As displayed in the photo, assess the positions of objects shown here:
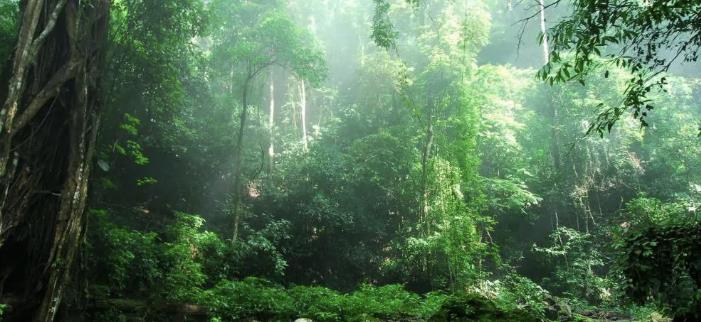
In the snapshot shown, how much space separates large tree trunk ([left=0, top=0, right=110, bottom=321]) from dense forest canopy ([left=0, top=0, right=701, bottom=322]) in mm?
25

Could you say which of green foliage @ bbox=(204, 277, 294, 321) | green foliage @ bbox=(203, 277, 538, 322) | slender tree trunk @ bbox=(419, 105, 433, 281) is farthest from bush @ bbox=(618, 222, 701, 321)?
slender tree trunk @ bbox=(419, 105, 433, 281)

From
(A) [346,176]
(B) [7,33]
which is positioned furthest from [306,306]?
(A) [346,176]

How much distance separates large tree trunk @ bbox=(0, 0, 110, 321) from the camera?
17.5 feet

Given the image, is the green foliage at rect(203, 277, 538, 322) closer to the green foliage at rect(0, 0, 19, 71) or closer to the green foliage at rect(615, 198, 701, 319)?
the green foliage at rect(615, 198, 701, 319)

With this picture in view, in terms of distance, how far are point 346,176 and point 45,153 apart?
31.6ft

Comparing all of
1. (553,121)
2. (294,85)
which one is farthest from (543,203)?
(294,85)

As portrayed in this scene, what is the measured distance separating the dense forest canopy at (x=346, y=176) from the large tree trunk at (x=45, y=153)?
2cm

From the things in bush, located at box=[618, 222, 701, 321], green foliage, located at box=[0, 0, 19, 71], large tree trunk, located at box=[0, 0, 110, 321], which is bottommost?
bush, located at box=[618, 222, 701, 321]

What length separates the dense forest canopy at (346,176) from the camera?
5355 millimetres

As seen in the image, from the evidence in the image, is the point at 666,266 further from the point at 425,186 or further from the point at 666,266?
the point at 425,186

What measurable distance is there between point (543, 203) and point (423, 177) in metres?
6.57

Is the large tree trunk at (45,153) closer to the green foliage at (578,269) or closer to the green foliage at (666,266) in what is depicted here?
the green foliage at (666,266)

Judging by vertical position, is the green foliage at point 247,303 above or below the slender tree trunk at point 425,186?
below

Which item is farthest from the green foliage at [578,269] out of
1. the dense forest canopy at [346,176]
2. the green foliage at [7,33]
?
the green foliage at [7,33]
